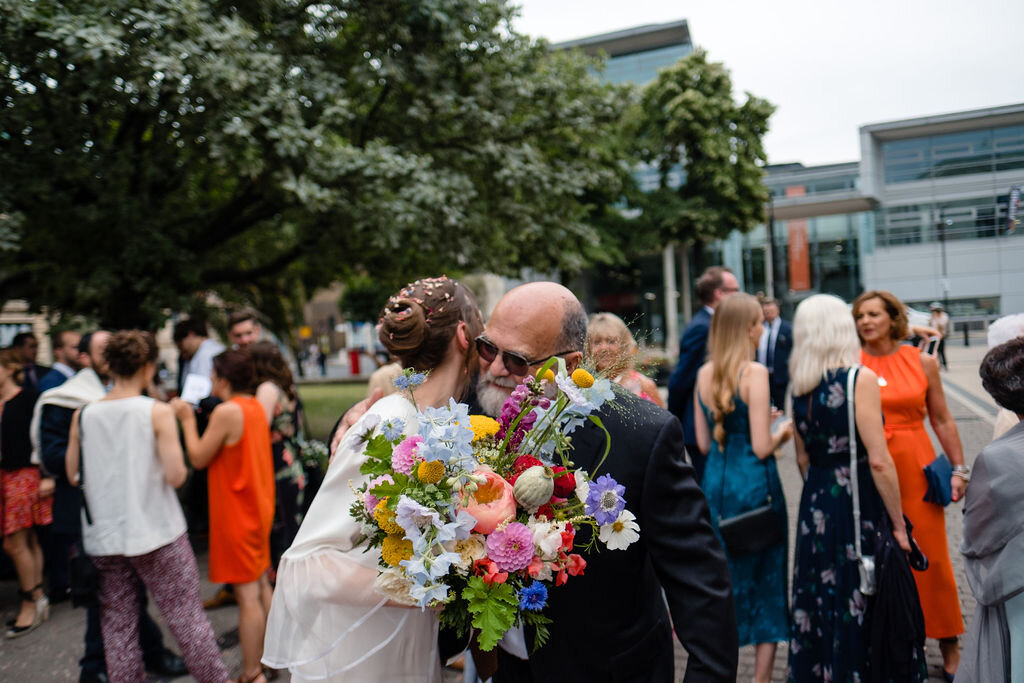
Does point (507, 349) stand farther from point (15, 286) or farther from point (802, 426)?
point (15, 286)

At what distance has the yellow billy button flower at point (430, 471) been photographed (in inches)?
50.2

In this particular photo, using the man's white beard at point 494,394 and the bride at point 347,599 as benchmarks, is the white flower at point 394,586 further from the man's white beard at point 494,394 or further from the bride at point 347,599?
the man's white beard at point 494,394

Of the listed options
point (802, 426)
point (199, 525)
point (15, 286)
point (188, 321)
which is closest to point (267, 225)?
point (15, 286)

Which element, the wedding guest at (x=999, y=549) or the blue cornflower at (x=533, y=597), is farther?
the wedding guest at (x=999, y=549)

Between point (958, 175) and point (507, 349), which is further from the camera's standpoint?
point (958, 175)

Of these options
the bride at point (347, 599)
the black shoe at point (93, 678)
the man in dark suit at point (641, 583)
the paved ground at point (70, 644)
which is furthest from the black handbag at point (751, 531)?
the black shoe at point (93, 678)

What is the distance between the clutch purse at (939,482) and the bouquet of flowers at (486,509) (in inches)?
119

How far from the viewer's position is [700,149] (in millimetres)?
30656

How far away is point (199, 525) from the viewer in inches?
243

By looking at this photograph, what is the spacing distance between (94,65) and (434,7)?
3.97 metres

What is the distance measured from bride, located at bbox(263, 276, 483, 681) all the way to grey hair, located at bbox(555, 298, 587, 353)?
444mm

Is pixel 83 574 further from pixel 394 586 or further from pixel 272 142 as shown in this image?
pixel 272 142

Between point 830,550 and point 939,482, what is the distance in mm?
787

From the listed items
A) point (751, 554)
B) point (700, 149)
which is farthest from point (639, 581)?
point (700, 149)
